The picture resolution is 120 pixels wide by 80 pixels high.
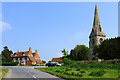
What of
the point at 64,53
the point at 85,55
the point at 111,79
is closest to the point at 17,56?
the point at 64,53

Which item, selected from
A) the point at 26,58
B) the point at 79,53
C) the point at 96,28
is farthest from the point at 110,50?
the point at 26,58

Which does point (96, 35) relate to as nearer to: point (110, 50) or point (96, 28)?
point (96, 28)

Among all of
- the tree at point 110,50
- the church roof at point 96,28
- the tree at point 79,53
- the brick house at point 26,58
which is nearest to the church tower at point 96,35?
the church roof at point 96,28

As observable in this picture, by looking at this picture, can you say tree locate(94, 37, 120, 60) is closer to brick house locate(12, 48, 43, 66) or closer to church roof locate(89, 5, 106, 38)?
church roof locate(89, 5, 106, 38)

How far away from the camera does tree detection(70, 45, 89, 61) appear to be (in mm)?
89562

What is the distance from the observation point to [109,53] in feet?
181

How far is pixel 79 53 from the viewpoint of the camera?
91.4 metres

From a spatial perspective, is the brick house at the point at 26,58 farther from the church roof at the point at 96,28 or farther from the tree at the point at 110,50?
the tree at the point at 110,50

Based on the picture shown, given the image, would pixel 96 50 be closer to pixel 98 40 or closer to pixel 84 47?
pixel 98 40

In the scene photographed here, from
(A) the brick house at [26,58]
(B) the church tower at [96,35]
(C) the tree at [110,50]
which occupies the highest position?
(B) the church tower at [96,35]

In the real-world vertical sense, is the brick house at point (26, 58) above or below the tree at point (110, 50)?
below

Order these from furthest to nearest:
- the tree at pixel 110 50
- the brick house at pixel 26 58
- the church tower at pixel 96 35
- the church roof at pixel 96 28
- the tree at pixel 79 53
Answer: the tree at pixel 79 53
the brick house at pixel 26 58
the church roof at pixel 96 28
the church tower at pixel 96 35
the tree at pixel 110 50

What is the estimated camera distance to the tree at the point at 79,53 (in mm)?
89562

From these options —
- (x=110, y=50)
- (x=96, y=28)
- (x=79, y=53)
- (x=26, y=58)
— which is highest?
(x=96, y=28)
